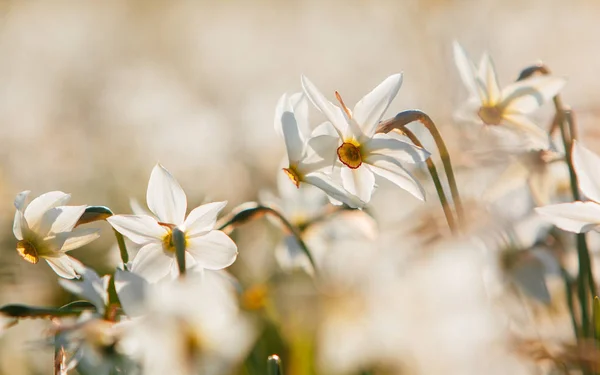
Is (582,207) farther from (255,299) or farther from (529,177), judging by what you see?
(255,299)

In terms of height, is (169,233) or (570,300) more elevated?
(169,233)

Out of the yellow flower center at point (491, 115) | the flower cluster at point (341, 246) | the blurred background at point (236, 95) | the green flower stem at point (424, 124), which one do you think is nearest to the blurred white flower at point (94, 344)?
the flower cluster at point (341, 246)

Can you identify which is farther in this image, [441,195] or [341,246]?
[341,246]

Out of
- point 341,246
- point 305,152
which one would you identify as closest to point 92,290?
point 305,152

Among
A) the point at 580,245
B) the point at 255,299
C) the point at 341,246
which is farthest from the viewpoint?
the point at 255,299

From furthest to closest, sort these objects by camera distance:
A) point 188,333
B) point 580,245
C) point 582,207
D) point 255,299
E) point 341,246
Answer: point 255,299, point 341,246, point 580,245, point 582,207, point 188,333

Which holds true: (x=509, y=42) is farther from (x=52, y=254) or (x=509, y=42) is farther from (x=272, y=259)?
(x=52, y=254)

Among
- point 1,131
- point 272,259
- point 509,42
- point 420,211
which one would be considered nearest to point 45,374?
point 272,259

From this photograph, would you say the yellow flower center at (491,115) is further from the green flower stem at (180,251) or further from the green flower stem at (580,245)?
the green flower stem at (180,251)
